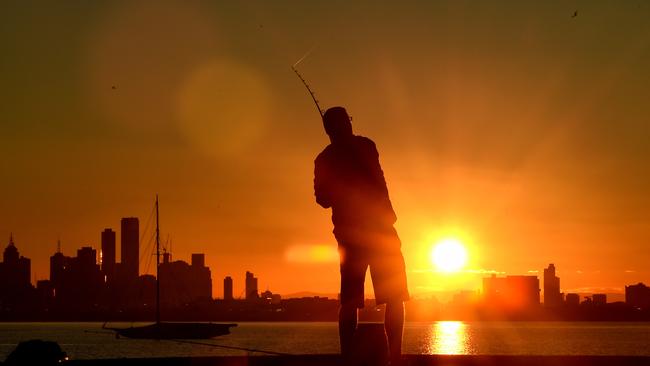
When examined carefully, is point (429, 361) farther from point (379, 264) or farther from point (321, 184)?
point (321, 184)

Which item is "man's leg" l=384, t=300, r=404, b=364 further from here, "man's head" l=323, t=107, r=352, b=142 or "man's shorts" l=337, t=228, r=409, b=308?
"man's head" l=323, t=107, r=352, b=142

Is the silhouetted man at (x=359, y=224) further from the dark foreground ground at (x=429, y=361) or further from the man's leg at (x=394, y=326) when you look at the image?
the dark foreground ground at (x=429, y=361)

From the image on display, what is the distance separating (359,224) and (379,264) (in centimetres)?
55

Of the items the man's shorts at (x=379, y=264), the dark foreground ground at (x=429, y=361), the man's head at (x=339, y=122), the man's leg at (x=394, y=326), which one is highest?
the man's head at (x=339, y=122)

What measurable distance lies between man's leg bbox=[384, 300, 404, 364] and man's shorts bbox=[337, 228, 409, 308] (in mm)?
121

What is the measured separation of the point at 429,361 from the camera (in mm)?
12562

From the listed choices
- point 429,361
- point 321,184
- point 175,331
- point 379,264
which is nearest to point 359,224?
point 379,264

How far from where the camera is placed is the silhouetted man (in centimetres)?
1044

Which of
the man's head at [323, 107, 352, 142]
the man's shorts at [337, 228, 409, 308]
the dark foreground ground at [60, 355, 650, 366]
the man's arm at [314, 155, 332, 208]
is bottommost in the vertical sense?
the dark foreground ground at [60, 355, 650, 366]

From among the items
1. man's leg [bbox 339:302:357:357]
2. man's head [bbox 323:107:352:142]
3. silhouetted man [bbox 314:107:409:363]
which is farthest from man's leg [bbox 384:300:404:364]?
man's head [bbox 323:107:352:142]

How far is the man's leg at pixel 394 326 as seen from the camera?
34.3 feet

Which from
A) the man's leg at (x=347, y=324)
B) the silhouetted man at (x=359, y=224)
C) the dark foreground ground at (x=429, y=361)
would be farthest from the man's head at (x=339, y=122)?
the dark foreground ground at (x=429, y=361)

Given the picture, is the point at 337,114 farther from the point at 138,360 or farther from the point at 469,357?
the point at 138,360

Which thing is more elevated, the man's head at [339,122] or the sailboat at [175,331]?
the man's head at [339,122]
